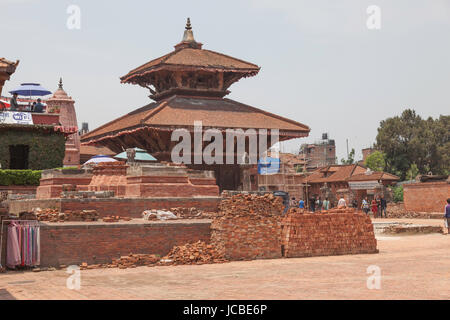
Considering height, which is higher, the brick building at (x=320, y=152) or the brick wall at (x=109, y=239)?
the brick building at (x=320, y=152)

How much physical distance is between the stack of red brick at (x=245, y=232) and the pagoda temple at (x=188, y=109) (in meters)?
12.2

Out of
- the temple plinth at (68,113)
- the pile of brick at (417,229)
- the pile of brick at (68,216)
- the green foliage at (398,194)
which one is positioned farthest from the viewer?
the temple plinth at (68,113)

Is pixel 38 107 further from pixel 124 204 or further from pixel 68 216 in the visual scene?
pixel 68 216

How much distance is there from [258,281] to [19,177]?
1973cm

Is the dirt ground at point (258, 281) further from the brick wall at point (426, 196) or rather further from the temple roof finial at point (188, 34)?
the brick wall at point (426, 196)

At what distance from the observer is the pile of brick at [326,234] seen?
14.4 metres

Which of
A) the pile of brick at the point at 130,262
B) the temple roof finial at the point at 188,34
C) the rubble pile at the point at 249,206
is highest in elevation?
the temple roof finial at the point at 188,34

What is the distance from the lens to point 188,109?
2831 centimetres

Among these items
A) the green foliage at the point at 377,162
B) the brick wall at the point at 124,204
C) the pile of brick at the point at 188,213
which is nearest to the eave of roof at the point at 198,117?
the brick wall at the point at 124,204

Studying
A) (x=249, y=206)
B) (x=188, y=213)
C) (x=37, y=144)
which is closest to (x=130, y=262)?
(x=249, y=206)

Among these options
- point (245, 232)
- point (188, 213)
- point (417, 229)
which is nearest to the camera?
point (245, 232)

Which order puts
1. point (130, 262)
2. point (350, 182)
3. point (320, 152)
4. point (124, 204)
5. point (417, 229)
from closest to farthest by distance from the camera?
point (130, 262) < point (124, 204) < point (417, 229) < point (350, 182) < point (320, 152)

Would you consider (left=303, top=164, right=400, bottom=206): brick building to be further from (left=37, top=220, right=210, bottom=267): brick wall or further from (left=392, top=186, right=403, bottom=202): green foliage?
(left=37, top=220, right=210, bottom=267): brick wall
